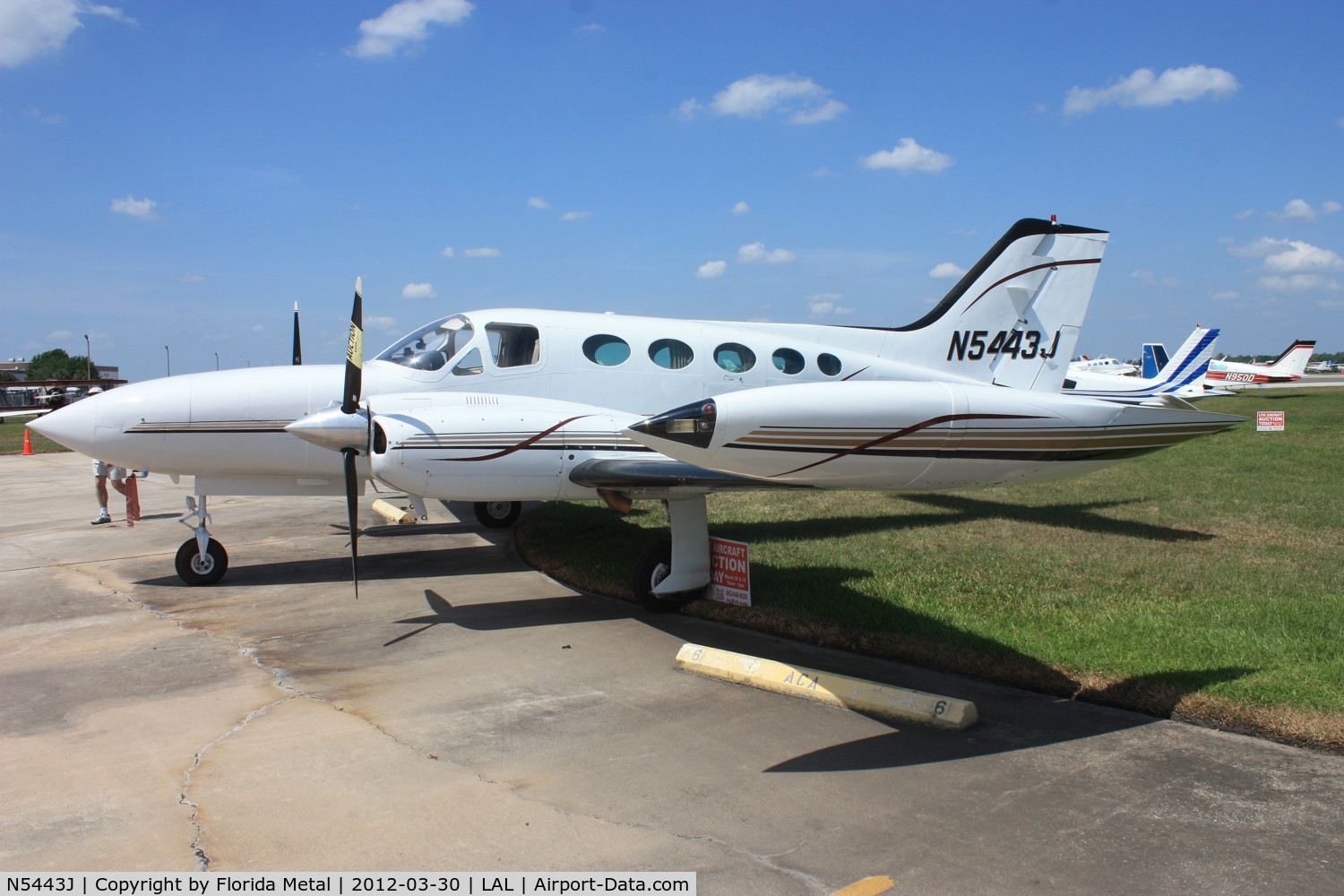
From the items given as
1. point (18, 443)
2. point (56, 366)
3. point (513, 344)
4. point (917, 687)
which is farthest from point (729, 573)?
point (56, 366)

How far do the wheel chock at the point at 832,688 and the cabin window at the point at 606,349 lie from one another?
369cm

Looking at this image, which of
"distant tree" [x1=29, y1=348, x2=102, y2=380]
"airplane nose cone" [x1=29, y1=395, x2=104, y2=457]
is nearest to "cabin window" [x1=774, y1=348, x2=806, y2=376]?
"airplane nose cone" [x1=29, y1=395, x2=104, y2=457]

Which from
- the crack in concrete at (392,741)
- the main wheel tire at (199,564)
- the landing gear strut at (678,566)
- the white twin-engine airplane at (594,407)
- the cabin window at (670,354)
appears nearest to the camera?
the crack in concrete at (392,741)

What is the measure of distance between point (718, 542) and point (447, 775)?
14.2 ft

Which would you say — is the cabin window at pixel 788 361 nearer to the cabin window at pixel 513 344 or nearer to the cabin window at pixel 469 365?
the cabin window at pixel 513 344

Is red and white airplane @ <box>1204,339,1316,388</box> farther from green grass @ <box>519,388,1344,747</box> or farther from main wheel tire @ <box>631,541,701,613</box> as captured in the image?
main wheel tire @ <box>631,541,701,613</box>

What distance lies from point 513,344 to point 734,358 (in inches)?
101

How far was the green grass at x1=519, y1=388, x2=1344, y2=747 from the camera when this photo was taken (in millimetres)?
6430

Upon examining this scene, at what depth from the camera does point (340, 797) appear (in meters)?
4.75

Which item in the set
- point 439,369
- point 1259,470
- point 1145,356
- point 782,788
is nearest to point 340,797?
point 782,788

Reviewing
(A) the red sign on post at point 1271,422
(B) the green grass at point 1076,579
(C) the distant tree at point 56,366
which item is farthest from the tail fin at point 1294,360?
(C) the distant tree at point 56,366

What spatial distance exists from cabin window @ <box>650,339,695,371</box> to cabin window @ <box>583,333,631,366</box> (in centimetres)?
32

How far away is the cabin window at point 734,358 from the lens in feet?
33.5

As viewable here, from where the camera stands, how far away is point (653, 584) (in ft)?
29.1
